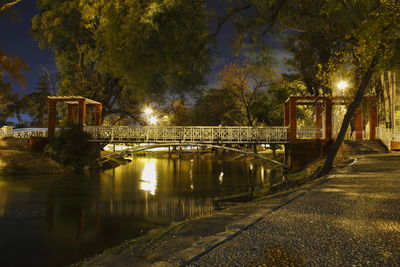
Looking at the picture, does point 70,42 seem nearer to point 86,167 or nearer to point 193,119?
point 86,167

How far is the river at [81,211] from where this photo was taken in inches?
327

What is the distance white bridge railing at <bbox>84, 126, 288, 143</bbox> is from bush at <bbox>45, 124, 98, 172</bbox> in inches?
41.9

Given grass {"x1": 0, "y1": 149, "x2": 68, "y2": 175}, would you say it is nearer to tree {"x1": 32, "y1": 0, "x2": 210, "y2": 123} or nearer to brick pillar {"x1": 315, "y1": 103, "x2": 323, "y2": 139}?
tree {"x1": 32, "y1": 0, "x2": 210, "y2": 123}

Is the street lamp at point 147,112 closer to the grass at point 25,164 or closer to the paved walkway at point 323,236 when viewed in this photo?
the grass at point 25,164

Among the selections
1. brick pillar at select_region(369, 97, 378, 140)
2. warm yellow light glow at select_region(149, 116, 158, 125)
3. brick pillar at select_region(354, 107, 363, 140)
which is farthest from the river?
brick pillar at select_region(369, 97, 378, 140)

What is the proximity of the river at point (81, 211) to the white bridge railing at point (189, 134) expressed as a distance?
12.2 feet

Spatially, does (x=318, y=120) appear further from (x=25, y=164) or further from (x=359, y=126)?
(x=25, y=164)

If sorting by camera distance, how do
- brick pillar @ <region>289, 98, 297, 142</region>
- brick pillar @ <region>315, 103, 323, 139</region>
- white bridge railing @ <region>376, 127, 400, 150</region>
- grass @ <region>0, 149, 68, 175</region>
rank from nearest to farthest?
brick pillar @ <region>289, 98, 297, 142</region> < grass @ <region>0, 149, 68, 175</region> < white bridge railing @ <region>376, 127, 400, 150</region> < brick pillar @ <region>315, 103, 323, 139</region>

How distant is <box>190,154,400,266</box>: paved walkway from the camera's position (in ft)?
12.7

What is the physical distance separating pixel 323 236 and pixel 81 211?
10.7 meters

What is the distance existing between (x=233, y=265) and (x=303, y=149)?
1905cm

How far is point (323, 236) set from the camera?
470 centimetres

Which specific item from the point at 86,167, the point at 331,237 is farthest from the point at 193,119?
the point at 331,237

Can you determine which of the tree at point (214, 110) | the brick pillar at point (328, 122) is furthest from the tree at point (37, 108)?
the brick pillar at point (328, 122)
